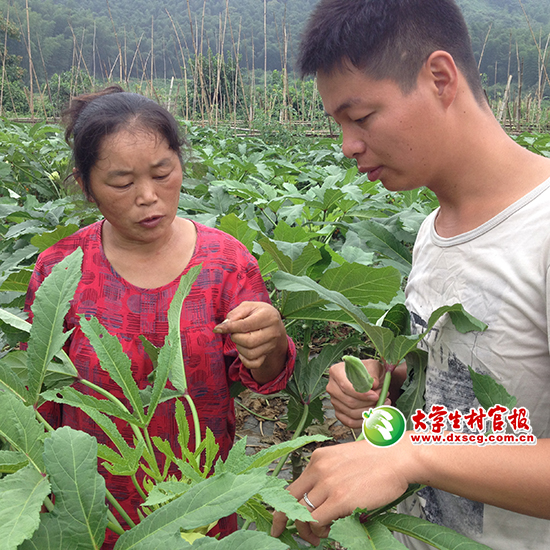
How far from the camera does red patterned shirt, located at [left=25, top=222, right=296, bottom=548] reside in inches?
48.5

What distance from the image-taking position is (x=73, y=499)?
22.2 inches

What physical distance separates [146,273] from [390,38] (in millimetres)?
752

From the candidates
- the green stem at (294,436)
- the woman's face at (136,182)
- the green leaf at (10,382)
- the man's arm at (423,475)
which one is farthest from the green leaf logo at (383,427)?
the woman's face at (136,182)

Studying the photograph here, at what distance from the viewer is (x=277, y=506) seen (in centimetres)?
57

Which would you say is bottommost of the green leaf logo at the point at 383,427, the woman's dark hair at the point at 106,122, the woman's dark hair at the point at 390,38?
the green leaf logo at the point at 383,427

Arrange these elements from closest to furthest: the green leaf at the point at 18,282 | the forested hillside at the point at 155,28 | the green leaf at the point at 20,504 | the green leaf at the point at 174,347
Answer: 1. the green leaf at the point at 20,504
2. the green leaf at the point at 174,347
3. the green leaf at the point at 18,282
4. the forested hillside at the point at 155,28

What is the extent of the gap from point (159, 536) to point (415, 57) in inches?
34.1

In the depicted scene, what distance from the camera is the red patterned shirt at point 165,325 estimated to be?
1.23 meters

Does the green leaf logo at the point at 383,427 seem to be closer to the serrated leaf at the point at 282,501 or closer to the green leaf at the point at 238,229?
the serrated leaf at the point at 282,501

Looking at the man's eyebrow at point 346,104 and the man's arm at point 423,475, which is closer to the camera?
the man's arm at point 423,475

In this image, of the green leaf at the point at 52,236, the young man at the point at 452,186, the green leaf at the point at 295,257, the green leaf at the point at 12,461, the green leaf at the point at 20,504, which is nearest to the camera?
the green leaf at the point at 20,504

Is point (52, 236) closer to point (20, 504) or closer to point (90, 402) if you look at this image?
point (90, 402)

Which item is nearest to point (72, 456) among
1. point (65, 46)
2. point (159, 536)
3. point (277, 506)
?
point (159, 536)

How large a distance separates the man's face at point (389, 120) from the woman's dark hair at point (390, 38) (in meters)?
0.02
